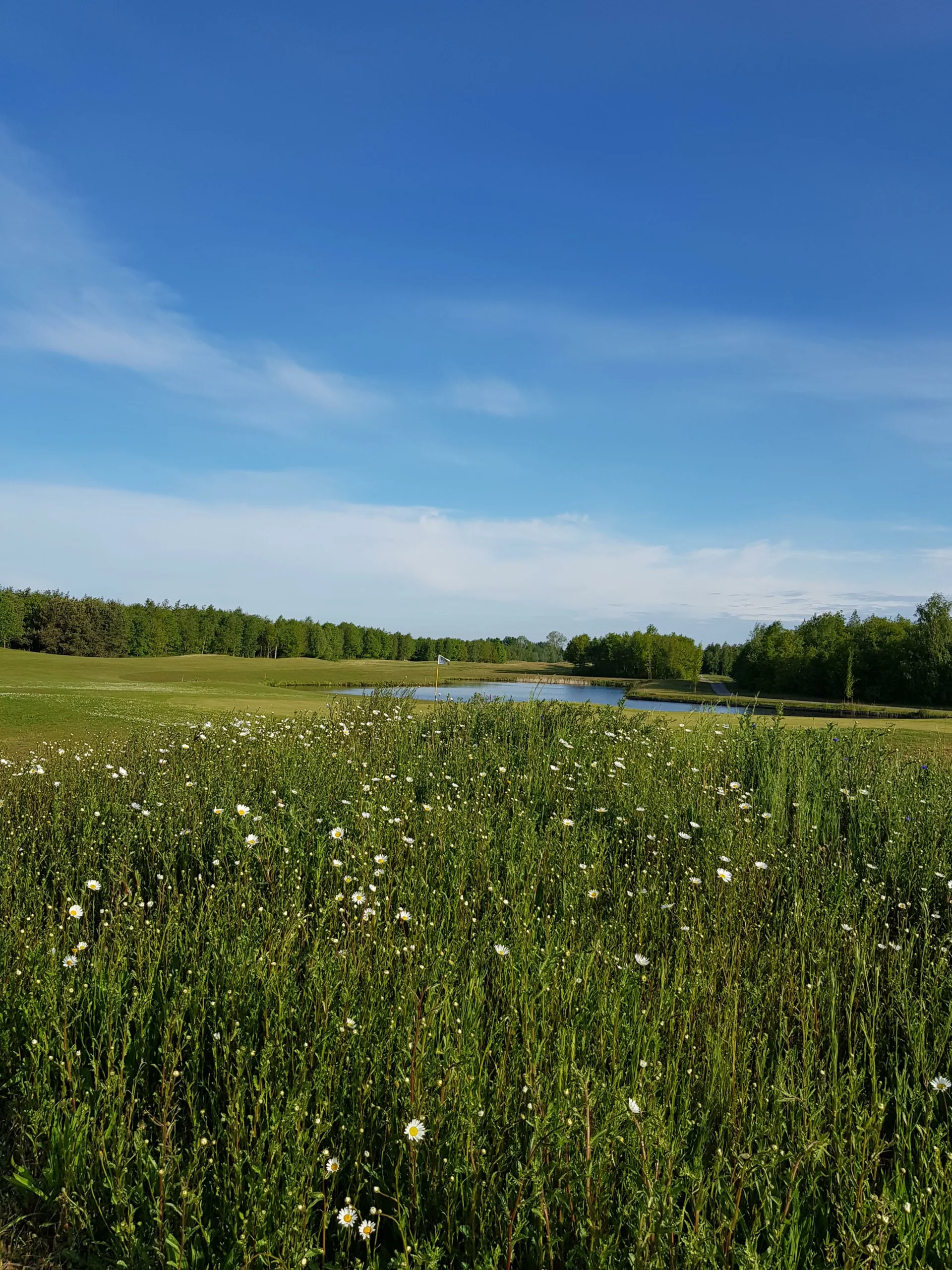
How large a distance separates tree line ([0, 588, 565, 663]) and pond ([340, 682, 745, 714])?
67.9ft

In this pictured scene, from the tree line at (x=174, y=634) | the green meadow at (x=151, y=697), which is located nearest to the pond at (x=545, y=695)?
the green meadow at (x=151, y=697)

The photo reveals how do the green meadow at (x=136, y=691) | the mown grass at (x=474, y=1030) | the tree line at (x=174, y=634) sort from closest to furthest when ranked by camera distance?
the mown grass at (x=474, y=1030) < the green meadow at (x=136, y=691) < the tree line at (x=174, y=634)

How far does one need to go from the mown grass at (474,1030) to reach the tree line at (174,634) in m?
72.9

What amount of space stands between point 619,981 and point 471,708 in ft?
21.7

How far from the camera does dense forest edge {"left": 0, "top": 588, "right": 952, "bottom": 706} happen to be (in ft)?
191

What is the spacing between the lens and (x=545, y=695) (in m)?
12.7

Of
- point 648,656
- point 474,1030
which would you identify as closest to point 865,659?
point 648,656

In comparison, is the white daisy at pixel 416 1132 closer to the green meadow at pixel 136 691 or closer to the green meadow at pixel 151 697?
the green meadow at pixel 151 697

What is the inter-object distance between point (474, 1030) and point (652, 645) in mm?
104969

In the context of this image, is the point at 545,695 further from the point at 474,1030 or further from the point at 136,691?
the point at 136,691

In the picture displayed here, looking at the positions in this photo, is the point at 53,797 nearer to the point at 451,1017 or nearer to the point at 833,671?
the point at 451,1017

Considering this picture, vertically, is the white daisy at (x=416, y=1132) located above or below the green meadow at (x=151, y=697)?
above

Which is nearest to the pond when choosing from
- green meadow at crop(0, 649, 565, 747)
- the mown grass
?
green meadow at crop(0, 649, 565, 747)

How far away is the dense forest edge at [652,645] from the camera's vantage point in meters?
58.3
